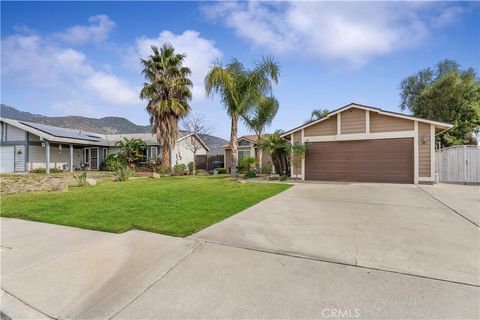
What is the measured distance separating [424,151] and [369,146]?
236cm

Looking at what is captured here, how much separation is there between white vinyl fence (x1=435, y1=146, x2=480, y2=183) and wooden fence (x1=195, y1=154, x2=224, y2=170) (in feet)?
58.7

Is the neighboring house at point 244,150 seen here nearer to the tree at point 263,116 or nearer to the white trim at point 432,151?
the tree at point 263,116

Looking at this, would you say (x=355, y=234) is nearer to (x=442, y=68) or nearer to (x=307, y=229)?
(x=307, y=229)

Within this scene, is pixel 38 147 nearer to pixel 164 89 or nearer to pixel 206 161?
pixel 164 89

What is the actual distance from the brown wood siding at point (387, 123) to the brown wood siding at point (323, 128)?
186 centimetres

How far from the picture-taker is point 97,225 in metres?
4.90

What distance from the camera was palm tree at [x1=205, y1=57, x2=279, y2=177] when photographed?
1370 cm

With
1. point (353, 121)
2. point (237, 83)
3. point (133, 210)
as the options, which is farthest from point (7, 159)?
point (353, 121)

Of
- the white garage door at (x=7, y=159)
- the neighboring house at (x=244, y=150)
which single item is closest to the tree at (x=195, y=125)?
the neighboring house at (x=244, y=150)

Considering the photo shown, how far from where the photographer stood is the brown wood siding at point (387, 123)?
11672 millimetres

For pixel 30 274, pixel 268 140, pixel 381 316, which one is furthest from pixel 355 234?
Answer: pixel 268 140

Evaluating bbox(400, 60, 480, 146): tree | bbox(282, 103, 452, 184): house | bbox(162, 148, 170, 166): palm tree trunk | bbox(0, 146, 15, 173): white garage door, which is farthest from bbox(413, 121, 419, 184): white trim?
bbox(0, 146, 15, 173): white garage door

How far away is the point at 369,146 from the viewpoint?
12359 mm

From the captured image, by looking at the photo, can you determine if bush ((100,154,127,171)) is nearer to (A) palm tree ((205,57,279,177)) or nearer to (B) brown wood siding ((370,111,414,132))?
(A) palm tree ((205,57,279,177))
